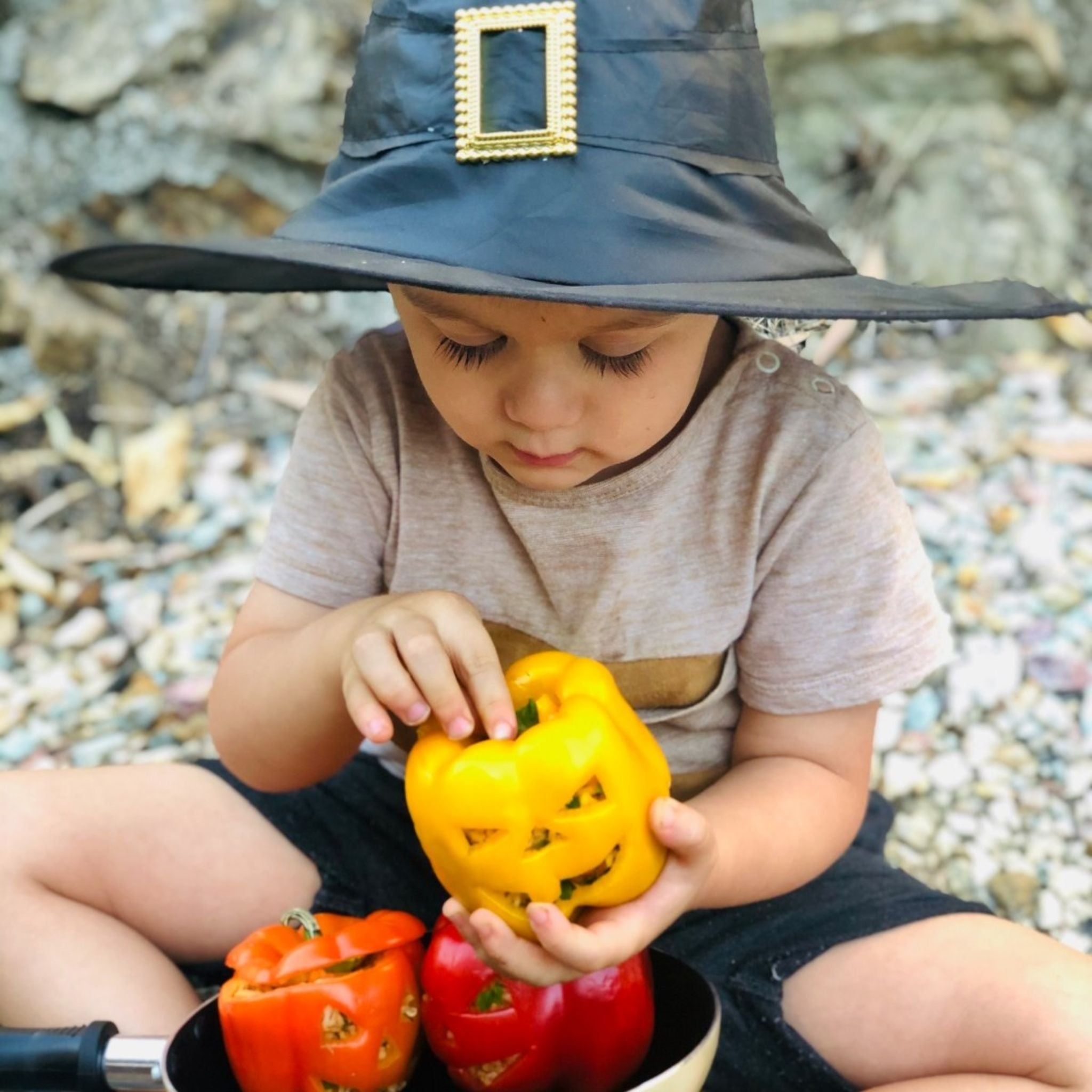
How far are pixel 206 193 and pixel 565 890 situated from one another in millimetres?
2482

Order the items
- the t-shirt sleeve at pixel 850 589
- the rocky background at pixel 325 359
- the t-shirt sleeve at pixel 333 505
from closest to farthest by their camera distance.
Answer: the t-shirt sleeve at pixel 850 589, the t-shirt sleeve at pixel 333 505, the rocky background at pixel 325 359

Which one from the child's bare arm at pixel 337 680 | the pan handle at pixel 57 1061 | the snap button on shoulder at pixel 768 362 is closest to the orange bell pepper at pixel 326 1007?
the pan handle at pixel 57 1061

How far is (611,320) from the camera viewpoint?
3.76 ft

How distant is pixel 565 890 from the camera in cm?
111

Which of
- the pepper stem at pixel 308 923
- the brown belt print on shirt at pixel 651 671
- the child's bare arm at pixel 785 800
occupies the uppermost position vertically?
the brown belt print on shirt at pixel 651 671

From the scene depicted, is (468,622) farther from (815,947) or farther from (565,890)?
(815,947)

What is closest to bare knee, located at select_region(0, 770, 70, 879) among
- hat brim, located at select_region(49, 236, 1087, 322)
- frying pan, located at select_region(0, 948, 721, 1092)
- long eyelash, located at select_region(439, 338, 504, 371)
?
frying pan, located at select_region(0, 948, 721, 1092)

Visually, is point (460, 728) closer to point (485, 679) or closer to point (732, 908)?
point (485, 679)

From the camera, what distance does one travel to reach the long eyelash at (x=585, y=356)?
1.19m

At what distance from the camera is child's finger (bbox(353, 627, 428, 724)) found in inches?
44.6

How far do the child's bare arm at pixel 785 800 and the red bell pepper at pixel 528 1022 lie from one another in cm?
15

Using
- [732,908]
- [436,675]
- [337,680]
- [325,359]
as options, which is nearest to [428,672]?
[436,675]

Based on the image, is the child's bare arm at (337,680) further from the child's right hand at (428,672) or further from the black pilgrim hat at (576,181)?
the black pilgrim hat at (576,181)

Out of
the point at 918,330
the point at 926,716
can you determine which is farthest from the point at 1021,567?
the point at 918,330
